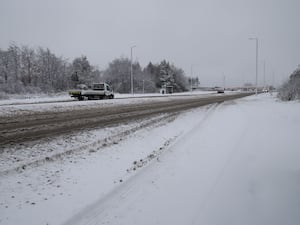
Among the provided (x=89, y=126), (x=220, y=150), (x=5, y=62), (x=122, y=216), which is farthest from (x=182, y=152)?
(x=5, y=62)

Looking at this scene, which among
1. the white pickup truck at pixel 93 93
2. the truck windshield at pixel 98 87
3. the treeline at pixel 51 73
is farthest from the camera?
the treeline at pixel 51 73

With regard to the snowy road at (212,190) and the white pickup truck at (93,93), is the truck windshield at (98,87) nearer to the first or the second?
the white pickup truck at (93,93)

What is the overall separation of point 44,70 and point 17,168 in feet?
230

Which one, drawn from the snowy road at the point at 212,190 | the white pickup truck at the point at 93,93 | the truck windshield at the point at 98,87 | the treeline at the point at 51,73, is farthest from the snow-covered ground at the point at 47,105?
the treeline at the point at 51,73

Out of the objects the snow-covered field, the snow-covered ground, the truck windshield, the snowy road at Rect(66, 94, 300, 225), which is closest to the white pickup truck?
the truck windshield

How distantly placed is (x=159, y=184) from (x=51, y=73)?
236 feet

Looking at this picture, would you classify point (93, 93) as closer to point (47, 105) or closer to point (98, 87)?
point (98, 87)

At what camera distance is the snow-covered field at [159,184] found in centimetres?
324

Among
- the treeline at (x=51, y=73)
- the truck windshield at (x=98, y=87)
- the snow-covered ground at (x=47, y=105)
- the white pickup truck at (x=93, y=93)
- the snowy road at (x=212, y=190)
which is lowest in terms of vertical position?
the snowy road at (x=212, y=190)

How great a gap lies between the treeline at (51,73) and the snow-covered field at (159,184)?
49056 millimetres

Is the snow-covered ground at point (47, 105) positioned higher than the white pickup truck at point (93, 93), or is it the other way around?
the white pickup truck at point (93, 93)

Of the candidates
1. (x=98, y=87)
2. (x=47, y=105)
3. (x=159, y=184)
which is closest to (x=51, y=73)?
(x=98, y=87)

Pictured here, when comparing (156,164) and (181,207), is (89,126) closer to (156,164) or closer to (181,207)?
(156,164)

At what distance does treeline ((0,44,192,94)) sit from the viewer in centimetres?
5725
